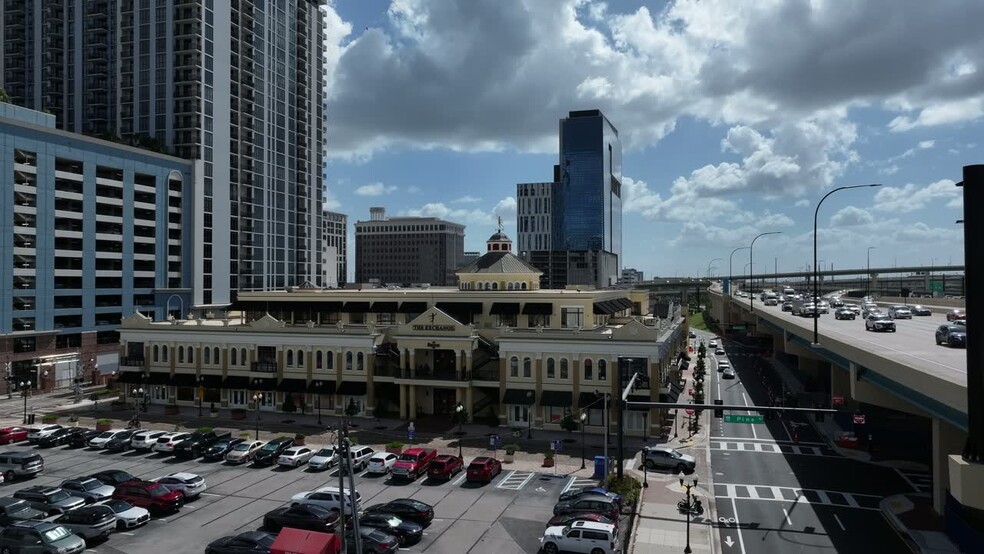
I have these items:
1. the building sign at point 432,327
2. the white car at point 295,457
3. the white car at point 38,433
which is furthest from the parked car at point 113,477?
the building sign at point 432,327

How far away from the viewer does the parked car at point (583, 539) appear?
27984mm

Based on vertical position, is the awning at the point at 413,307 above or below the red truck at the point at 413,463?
above

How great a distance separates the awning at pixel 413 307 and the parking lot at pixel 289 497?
25.4 meters

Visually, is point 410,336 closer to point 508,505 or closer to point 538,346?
point 538,346

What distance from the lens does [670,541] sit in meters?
30.2

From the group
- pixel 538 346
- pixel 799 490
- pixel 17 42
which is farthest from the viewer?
pixel 17 42

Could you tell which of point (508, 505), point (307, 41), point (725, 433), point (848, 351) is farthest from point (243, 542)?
point (307, 41)

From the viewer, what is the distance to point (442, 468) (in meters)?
39.8

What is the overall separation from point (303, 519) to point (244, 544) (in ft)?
12.0

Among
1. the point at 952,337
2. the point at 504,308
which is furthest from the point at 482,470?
the point at 952,337

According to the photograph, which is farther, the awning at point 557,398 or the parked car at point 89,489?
the awning at point 557,398

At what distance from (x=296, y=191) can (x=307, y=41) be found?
1258 inches

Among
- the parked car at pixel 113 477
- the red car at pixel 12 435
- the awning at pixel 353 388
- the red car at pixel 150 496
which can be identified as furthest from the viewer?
the awning at pixel 353 388

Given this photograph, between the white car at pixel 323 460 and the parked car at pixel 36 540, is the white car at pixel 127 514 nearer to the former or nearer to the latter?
the parked car at pixel 36 540
